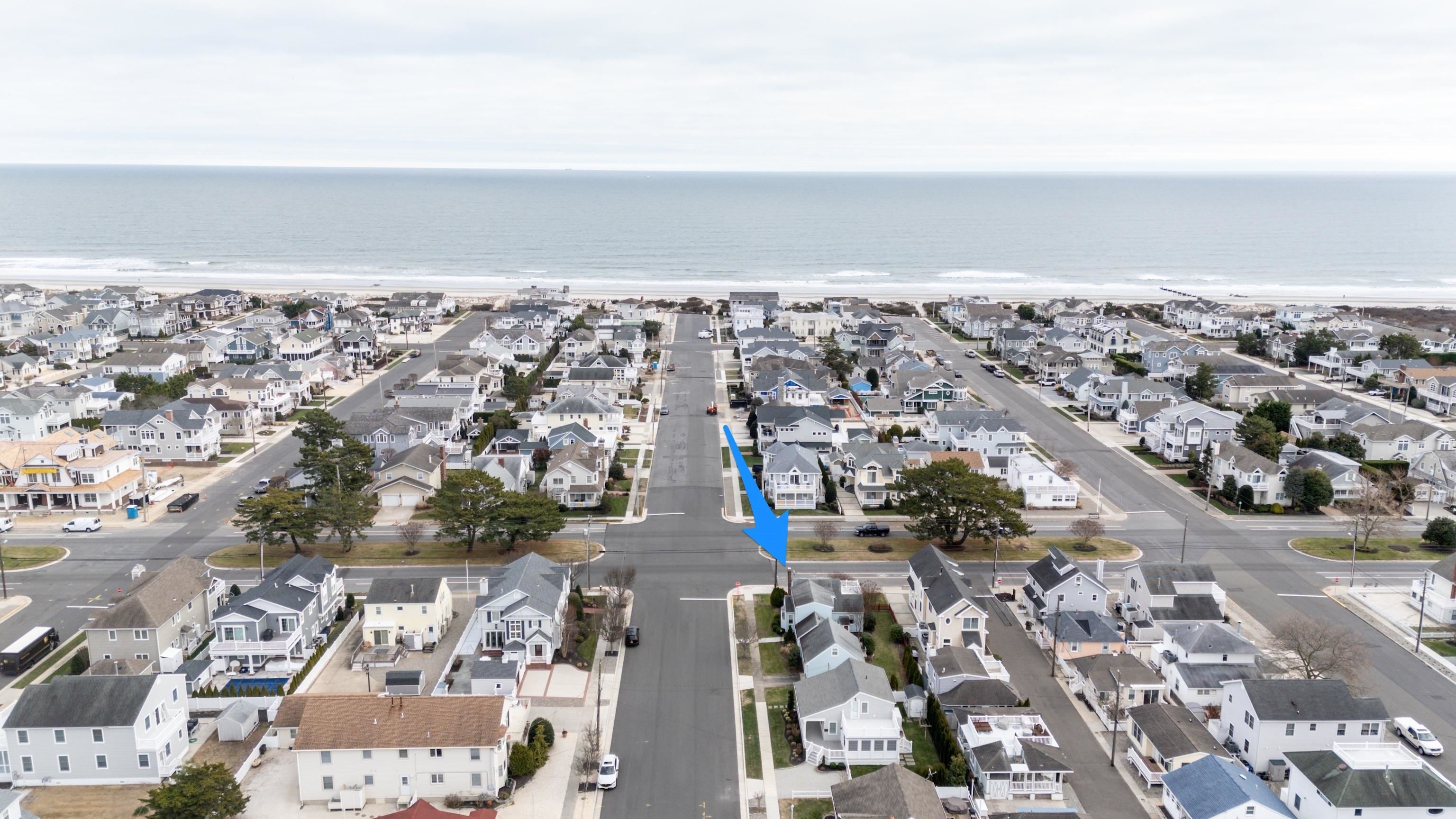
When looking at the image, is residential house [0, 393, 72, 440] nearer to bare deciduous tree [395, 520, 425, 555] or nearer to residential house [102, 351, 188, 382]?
residential house [102, 351, 188, 382]

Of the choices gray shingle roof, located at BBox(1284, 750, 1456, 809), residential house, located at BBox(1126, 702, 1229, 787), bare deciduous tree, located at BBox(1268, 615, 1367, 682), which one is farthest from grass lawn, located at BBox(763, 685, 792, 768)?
bare deciduous tree, located at BBox(1268, 615, 1367, 682)

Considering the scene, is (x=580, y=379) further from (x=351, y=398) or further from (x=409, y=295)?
(x=409, y=295)

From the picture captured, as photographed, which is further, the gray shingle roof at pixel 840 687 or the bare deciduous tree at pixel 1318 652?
the bare deciduous tree at pixel 1318 652

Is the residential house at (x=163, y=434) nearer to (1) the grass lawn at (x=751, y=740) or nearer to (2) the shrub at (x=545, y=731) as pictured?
(2) the shrub at (x=545, y=731)

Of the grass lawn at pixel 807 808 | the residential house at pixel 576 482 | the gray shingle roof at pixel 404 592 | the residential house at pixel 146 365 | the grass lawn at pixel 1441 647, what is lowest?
the grass lawn at pixel 807 808

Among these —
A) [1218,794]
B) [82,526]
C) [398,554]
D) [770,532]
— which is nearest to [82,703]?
[398,554]

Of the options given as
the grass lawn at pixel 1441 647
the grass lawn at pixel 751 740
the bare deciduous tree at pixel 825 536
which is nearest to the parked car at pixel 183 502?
the bare deciduous tree at pixel 825 536

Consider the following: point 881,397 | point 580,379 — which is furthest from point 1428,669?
point 580,379
